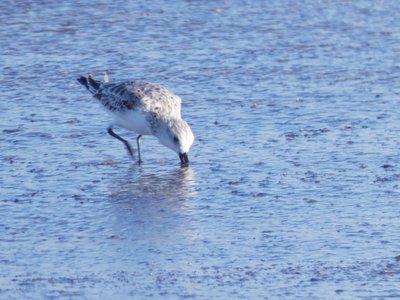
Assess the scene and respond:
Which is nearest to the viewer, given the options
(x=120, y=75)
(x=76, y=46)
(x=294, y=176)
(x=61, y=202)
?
(x=61, y=202)

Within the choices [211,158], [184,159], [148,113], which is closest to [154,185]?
[184,159]

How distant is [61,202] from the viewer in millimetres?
9477

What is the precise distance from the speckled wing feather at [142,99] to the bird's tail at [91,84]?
13.3 inches

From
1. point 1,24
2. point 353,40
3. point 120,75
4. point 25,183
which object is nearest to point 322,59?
point 353,40

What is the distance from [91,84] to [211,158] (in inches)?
73.1

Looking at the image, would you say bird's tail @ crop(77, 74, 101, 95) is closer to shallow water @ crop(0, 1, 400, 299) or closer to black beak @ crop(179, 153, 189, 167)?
shallow water @ crop(0, 1, 400, 299)

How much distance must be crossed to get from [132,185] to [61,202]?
2.82 feet

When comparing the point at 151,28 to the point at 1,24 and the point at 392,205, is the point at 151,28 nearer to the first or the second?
the point at 1,24

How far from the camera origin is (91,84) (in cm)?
1202

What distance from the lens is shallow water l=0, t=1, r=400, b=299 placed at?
25.8 ft

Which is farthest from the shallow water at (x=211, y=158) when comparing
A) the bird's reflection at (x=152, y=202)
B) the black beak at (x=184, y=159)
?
the black beak at (x=184, y=159)

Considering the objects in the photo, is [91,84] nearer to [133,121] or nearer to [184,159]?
[133,121]

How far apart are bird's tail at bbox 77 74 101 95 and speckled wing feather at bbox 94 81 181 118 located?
1.11 ft

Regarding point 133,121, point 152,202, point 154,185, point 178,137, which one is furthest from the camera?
point 133,121
